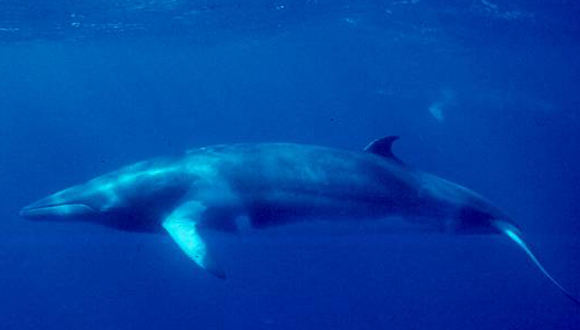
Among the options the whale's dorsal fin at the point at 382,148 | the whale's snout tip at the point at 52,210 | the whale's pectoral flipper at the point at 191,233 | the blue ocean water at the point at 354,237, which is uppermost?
the whale's dorsal fin at the point at 382,148

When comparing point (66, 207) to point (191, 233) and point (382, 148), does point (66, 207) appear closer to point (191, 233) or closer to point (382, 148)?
point (191, 233)

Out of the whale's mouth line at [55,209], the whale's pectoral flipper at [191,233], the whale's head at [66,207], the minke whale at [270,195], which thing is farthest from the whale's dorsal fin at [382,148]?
the whale's mouth line at [55,209]

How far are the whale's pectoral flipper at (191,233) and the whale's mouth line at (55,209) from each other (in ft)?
5.14

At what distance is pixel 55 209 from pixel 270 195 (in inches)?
140

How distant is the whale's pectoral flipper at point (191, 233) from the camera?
7969mm

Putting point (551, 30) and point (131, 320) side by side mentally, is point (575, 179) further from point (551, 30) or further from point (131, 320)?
point (131, 320)

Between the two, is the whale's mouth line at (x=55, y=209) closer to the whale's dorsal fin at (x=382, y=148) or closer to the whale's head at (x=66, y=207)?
the whale's head at (x=66, y=207)

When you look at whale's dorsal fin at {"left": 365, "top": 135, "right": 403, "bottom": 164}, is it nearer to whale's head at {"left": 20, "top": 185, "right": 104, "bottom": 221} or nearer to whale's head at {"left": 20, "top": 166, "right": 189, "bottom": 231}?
whale's head at {"left": 20, "top": 166, "right": 189, "bottom": 231}

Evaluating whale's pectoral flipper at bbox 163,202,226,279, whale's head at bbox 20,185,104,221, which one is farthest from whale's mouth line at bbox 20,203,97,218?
whale's pectoral flipper at bbox 163,202,226,279

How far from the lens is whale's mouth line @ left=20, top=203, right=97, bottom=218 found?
966 cm

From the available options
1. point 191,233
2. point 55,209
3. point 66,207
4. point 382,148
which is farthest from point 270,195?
point 55,209

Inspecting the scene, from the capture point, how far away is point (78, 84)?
102438mm

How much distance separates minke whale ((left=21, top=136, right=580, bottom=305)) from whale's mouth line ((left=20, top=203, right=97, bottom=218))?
2cm

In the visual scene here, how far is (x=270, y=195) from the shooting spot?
9.66 metres
